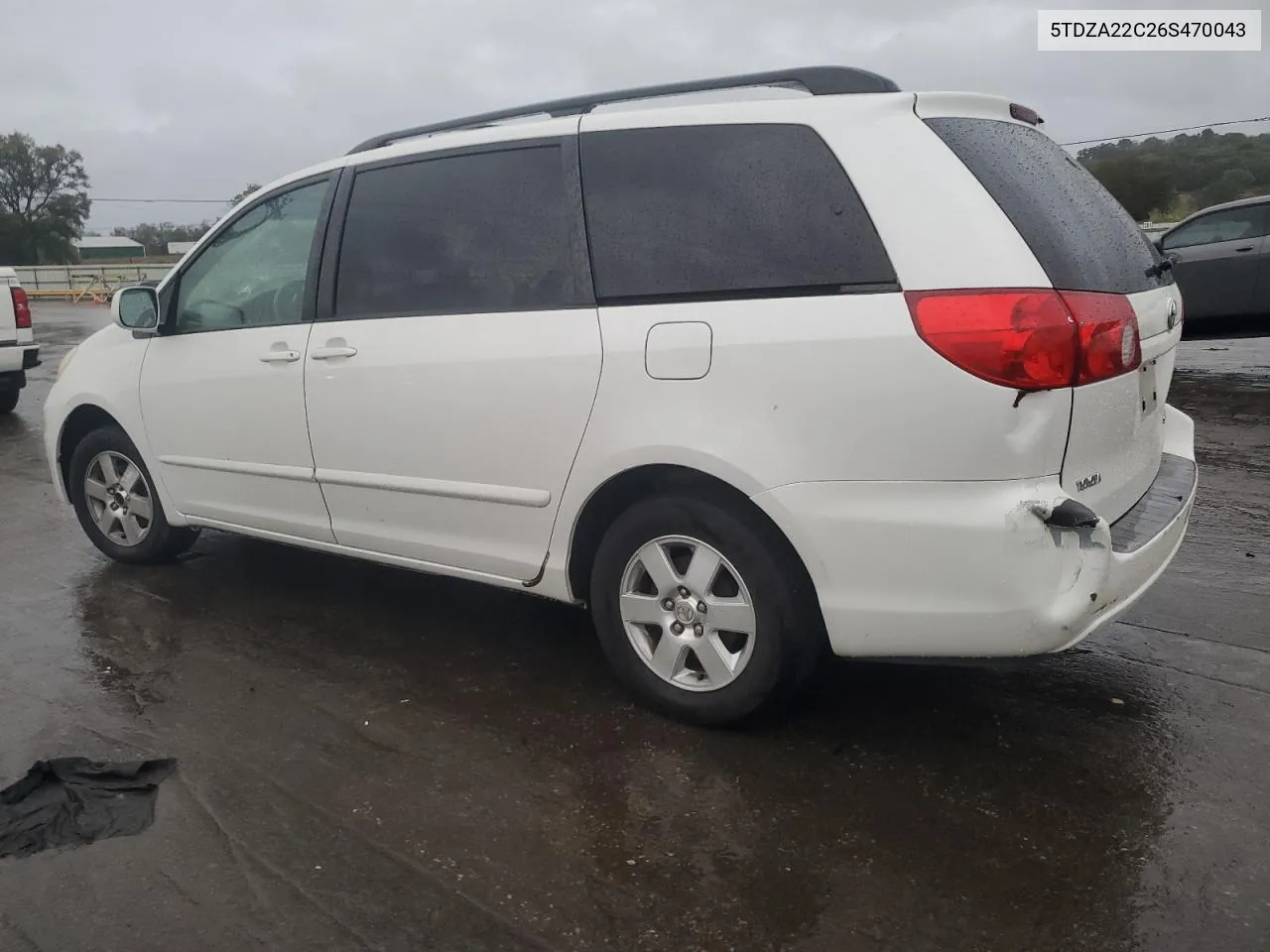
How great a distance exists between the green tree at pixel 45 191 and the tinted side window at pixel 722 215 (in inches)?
2776

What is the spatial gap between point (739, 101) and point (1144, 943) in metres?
2.41

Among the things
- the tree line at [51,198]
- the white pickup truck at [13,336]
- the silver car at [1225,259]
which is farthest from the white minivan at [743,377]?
the tree line at [51,198]

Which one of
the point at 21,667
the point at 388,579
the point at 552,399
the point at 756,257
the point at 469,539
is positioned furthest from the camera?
Result: the point at 388,579

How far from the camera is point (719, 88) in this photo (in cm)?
329

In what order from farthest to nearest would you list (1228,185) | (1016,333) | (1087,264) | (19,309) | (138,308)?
(1228,185), (19,309), (138,308), (1087,264), (1016,333)

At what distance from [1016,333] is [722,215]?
913mm

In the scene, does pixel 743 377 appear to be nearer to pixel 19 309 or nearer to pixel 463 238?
pixel 463 238

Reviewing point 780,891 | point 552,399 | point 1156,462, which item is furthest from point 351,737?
point 1156,462

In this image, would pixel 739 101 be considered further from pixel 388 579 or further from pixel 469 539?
pixel 388 579

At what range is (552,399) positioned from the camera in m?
3.30

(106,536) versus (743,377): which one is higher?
(743,377)

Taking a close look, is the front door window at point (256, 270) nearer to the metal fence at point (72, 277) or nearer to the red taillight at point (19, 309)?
the red taillight at point (19, 309)

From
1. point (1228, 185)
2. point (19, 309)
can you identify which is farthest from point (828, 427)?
point (1228, 185)

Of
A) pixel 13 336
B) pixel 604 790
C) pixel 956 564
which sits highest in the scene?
pixel 13 336
